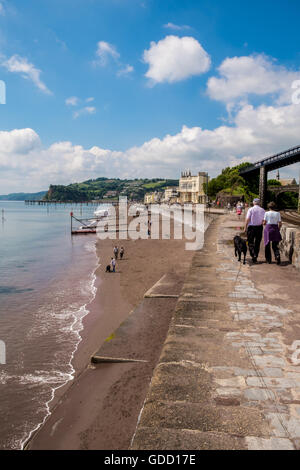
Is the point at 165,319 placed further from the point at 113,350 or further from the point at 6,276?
the point at 6,276

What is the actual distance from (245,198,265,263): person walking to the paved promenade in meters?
2.74

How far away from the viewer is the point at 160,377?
9.73ft

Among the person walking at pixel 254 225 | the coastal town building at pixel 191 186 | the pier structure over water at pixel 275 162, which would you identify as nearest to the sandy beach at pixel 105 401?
the person walking at pixel 254 225

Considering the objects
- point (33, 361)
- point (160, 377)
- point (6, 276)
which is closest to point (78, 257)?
point (6, 276)

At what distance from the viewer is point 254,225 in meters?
8.20

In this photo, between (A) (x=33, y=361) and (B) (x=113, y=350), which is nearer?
(B) (x=113, y=350)

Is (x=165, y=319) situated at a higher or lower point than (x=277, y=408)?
lower

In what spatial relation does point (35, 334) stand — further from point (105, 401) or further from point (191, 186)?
point (191, 186)

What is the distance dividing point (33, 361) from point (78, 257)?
59.5 feet

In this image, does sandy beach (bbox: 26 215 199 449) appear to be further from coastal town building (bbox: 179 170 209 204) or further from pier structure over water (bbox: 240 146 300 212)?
Answer: coastal town building (bbox: 179 170 209 204)

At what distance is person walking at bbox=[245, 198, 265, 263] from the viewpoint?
8039 mm

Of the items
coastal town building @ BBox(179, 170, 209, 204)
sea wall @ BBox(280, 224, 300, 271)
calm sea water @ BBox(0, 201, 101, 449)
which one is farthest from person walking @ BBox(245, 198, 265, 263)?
coastal town building @ BBox(179, 170, 209, 204)
